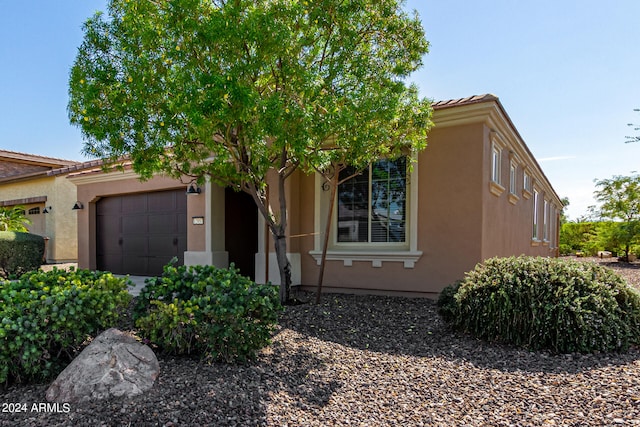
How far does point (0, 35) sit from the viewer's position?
779 centimetres

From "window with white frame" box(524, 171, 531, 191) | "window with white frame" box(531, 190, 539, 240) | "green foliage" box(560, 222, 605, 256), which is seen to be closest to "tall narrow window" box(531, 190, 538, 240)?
"window with white frame" box(531, 190, 539, 240)

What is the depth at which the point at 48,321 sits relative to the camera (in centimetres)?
310

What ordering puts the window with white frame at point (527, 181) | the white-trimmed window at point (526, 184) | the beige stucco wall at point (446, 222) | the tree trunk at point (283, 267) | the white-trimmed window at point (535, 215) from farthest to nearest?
1. the white-trimmed window at point (535, 215)
2. the window with white frame at point (527, 181)
3. the white-trimmed window at point (526, 184)
4. the beige stucco wall at point (446, 222)
5. the tree trunk at point (283, 267)

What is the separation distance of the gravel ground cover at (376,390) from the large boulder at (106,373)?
0.28 feet

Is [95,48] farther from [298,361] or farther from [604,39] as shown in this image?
[604,39]

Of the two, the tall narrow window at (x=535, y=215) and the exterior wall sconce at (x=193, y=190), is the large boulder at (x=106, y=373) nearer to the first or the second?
the exterior wall sconce at (x=193, y=190)

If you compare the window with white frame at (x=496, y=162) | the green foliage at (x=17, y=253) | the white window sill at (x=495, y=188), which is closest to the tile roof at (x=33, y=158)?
the green foliage at (x=17, y=253)

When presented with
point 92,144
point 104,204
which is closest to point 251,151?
point 92,144

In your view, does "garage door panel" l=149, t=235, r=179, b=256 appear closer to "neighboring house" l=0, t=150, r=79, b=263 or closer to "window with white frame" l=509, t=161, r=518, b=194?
"neighboring house" l=0, t=150, r=79, b=263

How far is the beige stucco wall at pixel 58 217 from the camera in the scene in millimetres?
15086

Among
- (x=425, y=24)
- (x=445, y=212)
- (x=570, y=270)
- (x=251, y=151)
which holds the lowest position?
(x=570, y=270)

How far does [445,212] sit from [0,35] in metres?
9.42

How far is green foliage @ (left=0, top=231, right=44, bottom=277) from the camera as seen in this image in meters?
9.81

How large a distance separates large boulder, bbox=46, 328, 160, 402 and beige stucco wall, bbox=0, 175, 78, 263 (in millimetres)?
14531
